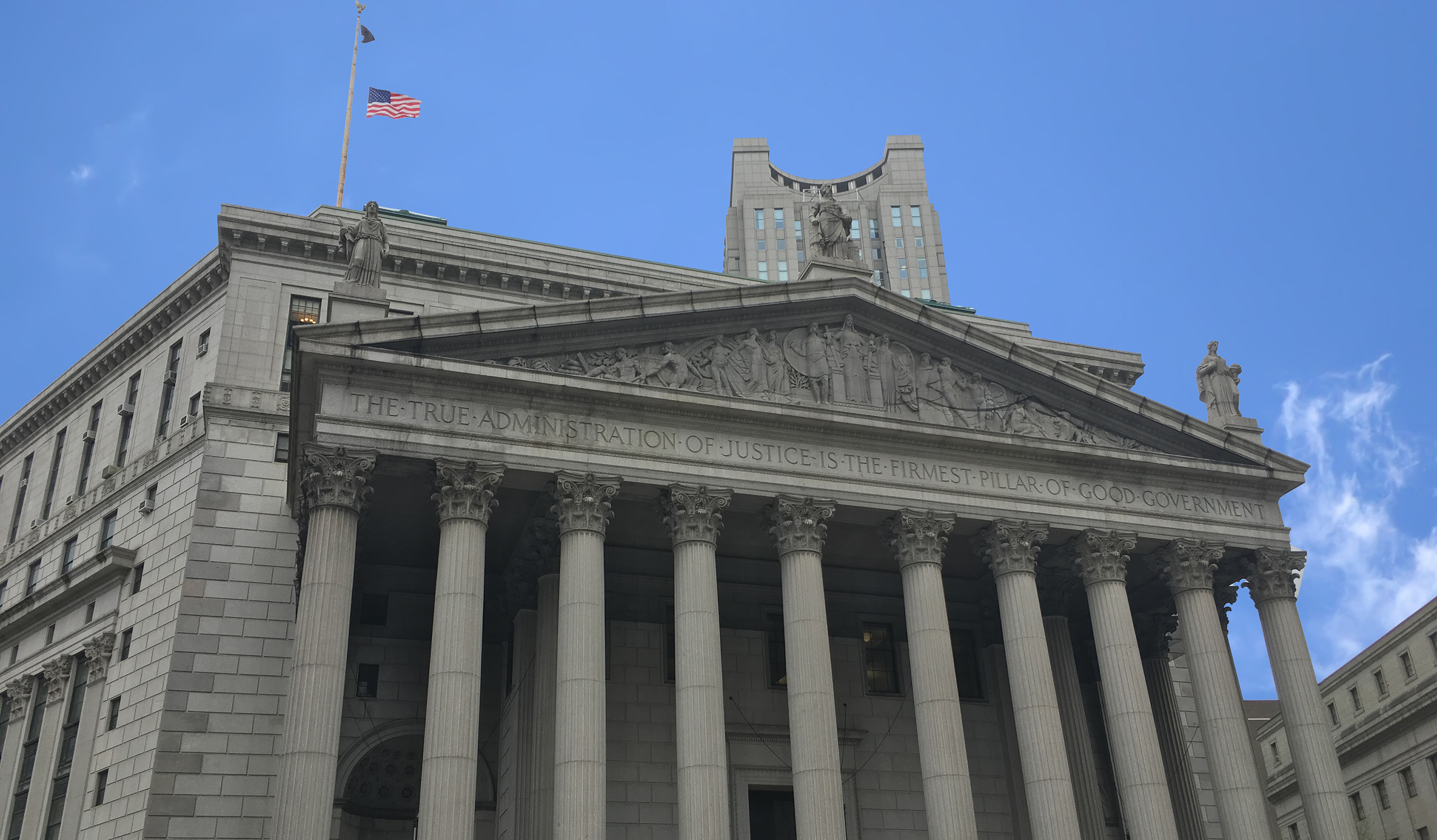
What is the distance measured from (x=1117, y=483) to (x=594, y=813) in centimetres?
1752

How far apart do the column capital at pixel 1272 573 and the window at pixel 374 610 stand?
81.2ft

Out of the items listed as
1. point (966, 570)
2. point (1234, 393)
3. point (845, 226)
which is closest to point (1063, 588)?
point (966, 570)

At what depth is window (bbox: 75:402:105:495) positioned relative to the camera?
47.4 meters

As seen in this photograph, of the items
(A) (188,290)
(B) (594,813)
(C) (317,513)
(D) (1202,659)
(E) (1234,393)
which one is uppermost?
(A) (188,290)

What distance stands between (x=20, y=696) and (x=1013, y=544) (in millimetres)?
35876

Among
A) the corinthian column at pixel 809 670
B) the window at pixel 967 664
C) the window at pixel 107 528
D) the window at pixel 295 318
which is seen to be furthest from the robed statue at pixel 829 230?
the window at pixel 107 528

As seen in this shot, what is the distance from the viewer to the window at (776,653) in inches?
1444

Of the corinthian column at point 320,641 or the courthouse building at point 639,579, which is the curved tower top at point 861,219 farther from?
the corinthian column at point 320,641

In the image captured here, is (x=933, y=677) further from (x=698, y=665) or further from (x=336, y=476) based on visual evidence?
(x=336, y=476)

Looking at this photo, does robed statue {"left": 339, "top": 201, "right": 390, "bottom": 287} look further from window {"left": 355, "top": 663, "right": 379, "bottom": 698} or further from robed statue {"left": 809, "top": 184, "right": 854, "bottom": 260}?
robed statue {"left": 809, "top": 184, "right": 854, "bottom": 260}

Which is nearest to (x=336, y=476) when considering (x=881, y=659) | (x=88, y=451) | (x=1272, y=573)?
(x=881, y=659)

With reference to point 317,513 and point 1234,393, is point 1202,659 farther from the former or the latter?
point 317,513

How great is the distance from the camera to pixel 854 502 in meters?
31.3

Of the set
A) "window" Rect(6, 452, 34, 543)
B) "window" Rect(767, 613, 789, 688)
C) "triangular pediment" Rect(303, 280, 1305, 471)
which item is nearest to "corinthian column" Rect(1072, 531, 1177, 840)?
"triangular pediment" Rect(303, 280, 1305, 471)
